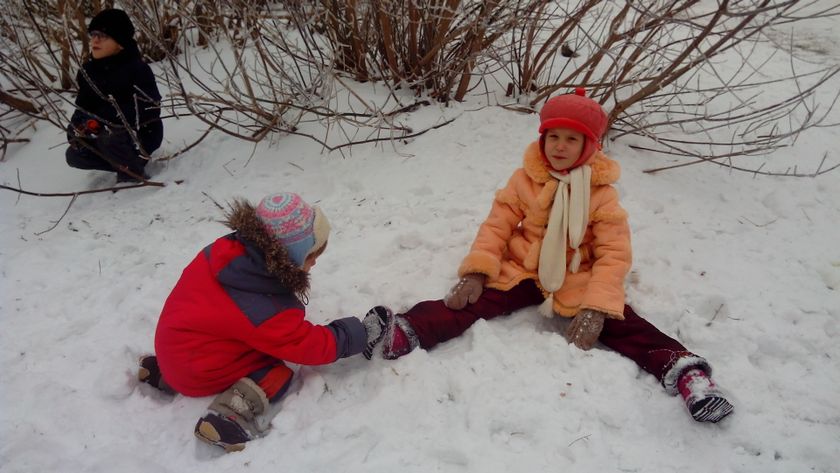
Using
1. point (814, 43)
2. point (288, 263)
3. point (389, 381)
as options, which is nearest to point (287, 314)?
point (288, 263)

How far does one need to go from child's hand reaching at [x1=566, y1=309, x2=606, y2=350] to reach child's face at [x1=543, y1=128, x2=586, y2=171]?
1.95ft

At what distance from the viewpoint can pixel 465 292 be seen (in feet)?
7.65

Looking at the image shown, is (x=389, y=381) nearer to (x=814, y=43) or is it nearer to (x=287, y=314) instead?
(x=287, y=314)

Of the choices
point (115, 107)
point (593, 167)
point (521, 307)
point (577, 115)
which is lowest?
point (521, 307)

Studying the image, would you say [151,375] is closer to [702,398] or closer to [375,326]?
[375,326]

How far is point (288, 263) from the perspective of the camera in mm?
1841

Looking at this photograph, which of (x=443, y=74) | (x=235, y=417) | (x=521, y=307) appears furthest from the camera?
(x=443, y=74)

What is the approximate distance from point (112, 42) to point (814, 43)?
5241mm

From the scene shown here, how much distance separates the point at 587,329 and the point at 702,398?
456mm

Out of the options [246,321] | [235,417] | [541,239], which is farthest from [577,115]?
[235,417]

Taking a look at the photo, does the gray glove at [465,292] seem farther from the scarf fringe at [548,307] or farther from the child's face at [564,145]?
the child's face at [564,145]

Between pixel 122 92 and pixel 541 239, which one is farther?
pixel 122 92

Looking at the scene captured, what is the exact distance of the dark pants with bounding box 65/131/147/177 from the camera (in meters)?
3.65

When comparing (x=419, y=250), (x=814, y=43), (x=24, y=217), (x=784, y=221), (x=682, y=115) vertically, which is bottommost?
(x=24, y=217)
